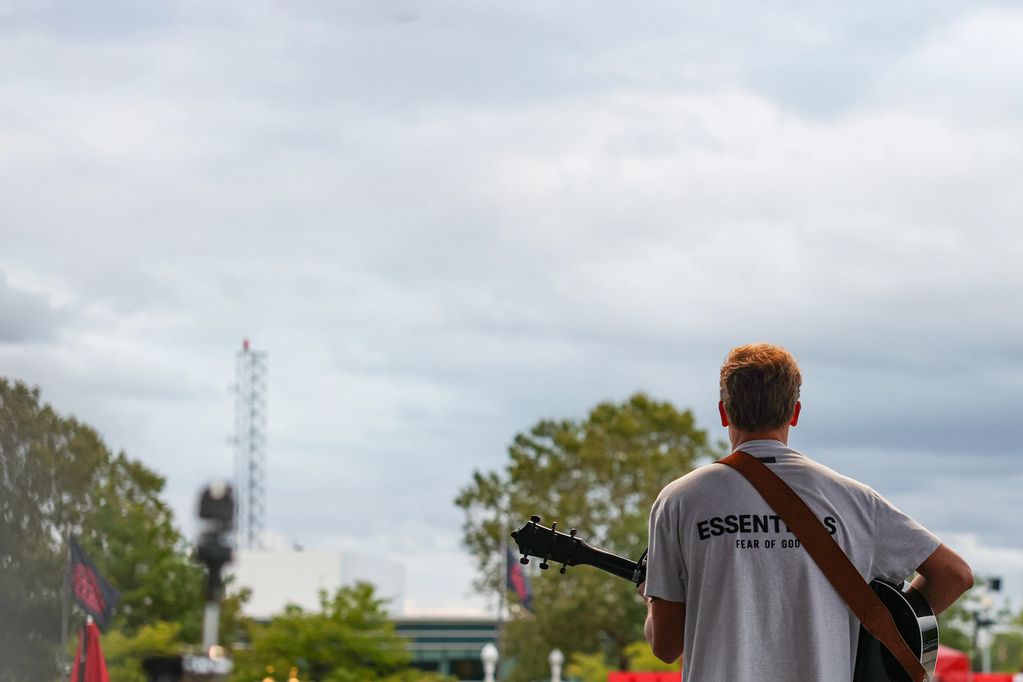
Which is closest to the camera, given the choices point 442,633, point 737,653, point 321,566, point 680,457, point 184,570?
point 737,653

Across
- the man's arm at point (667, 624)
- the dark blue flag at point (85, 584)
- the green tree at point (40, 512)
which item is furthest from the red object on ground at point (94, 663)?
the man's arm at point (667, 624)

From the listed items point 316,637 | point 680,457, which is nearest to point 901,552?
point 316,637

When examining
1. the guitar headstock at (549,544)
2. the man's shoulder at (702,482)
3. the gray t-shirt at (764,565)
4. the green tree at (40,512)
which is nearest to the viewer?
the gray t-shirt at (764,565)

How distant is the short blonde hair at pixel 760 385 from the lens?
3418 millimetres

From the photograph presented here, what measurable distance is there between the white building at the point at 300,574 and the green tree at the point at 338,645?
49395 millimetres

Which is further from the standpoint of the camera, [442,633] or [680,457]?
[442,633]

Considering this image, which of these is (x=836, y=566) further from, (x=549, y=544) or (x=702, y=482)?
(x=549, y=544)

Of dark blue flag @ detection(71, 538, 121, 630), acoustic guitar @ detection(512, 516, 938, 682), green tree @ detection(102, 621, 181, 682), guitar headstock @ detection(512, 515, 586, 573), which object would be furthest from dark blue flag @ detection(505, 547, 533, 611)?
acoustic guitar @ detection(512, 516, 938, 682)

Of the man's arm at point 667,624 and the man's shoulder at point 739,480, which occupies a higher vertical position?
the man's shoulder at point 739,480

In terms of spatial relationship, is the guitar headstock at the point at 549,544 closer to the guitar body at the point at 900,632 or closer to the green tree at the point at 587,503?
the guitar body at the point at 900,632

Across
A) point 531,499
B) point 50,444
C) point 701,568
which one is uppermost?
point 531,499

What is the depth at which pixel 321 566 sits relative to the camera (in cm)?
9356

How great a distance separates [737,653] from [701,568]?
220 mm

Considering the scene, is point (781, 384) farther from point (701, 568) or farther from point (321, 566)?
point (321, 566)
